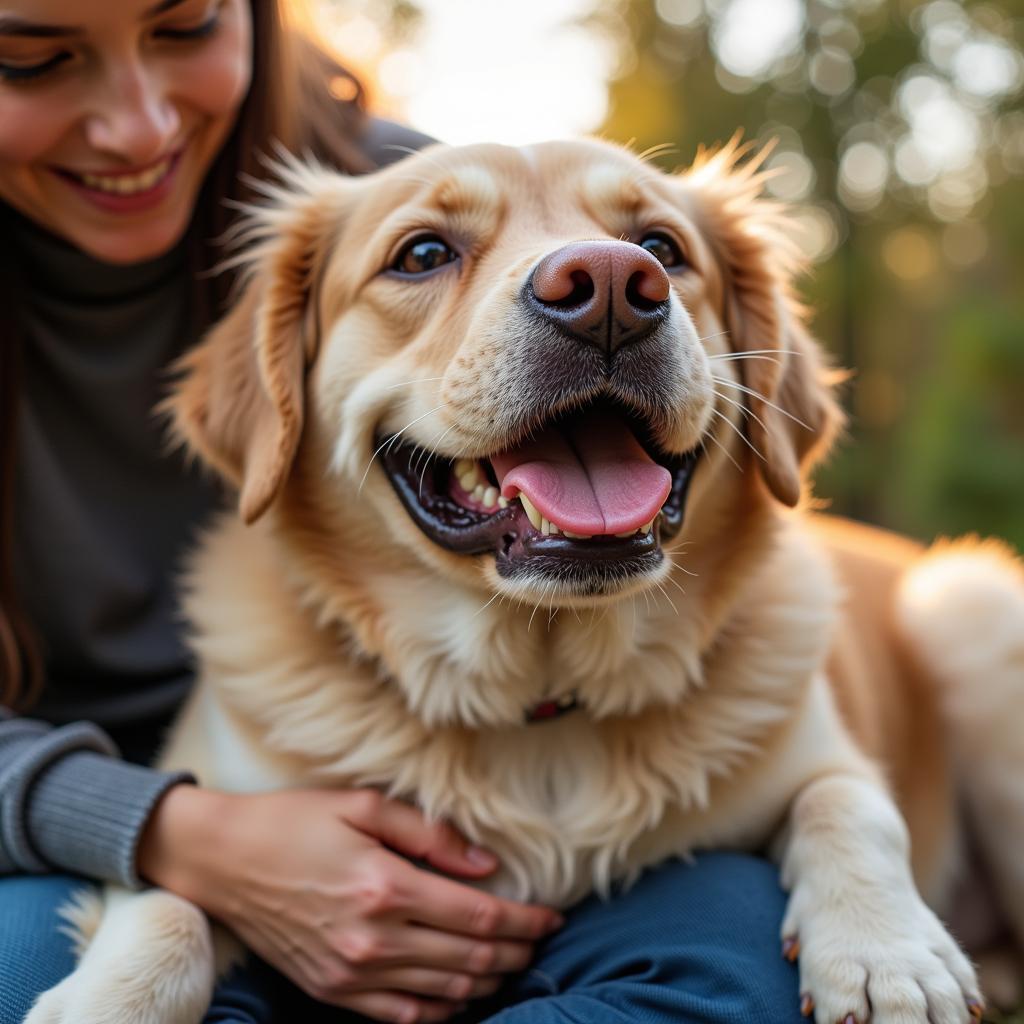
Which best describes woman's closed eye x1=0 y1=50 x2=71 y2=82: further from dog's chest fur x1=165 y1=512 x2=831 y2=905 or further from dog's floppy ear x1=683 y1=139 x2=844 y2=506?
dog's floppy ear x1=683 y1=139 x2=844 y2=506

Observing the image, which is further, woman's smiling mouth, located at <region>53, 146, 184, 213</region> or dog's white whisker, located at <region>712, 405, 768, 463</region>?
woman's smiling mouth, located at <region>53, 146, 184, 213</region>

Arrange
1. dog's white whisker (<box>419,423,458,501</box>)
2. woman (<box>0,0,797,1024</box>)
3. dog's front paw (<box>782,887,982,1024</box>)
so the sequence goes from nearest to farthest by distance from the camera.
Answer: dog's front paw (<box>782,887,982,1024</box>)
dog's white whisker (<box>419,423,458,501</box>)
woman (<box>0,0,797,1024</box>)

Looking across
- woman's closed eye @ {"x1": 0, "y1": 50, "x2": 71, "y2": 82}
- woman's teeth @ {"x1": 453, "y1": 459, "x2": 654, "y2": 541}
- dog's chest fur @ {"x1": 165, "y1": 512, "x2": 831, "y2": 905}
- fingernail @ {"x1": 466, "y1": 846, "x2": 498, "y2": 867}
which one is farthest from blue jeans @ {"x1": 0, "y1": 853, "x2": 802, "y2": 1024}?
woman's closed eye @ {"x1": 0, "y1": 50, "x2": 71, "y2": 82}

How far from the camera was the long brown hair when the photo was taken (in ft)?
9.48

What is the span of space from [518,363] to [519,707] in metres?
0.79

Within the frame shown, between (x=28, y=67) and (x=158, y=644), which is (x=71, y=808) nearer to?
(x=158, y=644)

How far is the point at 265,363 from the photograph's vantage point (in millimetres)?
2613

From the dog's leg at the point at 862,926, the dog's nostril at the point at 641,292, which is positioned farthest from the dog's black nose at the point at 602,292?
the dog's leg at the point at 862,926

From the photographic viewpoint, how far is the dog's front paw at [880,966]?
1.97 m

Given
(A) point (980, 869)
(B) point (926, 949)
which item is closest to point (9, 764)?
(B) point (926, 949)

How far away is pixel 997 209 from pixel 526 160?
10.9 metres

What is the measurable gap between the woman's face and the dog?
0.90 ft

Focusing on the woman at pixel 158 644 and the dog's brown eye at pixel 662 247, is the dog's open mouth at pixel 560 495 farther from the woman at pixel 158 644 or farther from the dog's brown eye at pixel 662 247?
the woman at pixel 158 644

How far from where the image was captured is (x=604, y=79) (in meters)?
14.4
